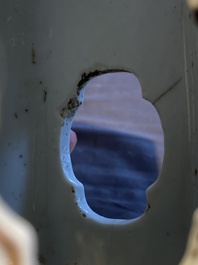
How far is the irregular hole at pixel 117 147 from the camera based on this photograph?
951 millimetres

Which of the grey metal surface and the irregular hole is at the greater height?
the grey metal surface

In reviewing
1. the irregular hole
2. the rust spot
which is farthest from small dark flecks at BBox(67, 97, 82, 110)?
the irregular hole

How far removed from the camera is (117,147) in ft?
3.44

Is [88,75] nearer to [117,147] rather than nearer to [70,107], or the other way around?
[70,107]

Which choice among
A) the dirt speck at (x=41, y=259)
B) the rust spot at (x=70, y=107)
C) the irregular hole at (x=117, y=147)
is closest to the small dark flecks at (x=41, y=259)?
the dirt speck at (x=41, y=259)

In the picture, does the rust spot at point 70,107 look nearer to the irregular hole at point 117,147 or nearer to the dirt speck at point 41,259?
the dirt speck at point 41,259

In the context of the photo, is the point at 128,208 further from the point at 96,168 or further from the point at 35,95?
the point at 35,95

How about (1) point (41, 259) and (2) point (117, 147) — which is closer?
(1) point (41, 259)

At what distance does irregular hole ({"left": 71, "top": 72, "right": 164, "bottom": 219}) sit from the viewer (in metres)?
0.95

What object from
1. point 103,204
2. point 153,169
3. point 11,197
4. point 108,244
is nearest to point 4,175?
point 11,197

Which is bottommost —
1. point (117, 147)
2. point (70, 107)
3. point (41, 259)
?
point (117, 147)

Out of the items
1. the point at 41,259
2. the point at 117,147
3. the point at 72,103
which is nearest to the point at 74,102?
the point at 72,103

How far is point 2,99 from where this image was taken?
1.67 ft

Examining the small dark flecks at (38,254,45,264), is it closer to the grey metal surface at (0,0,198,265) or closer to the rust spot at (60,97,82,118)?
the grey metal surface at (0,0,198,265)
